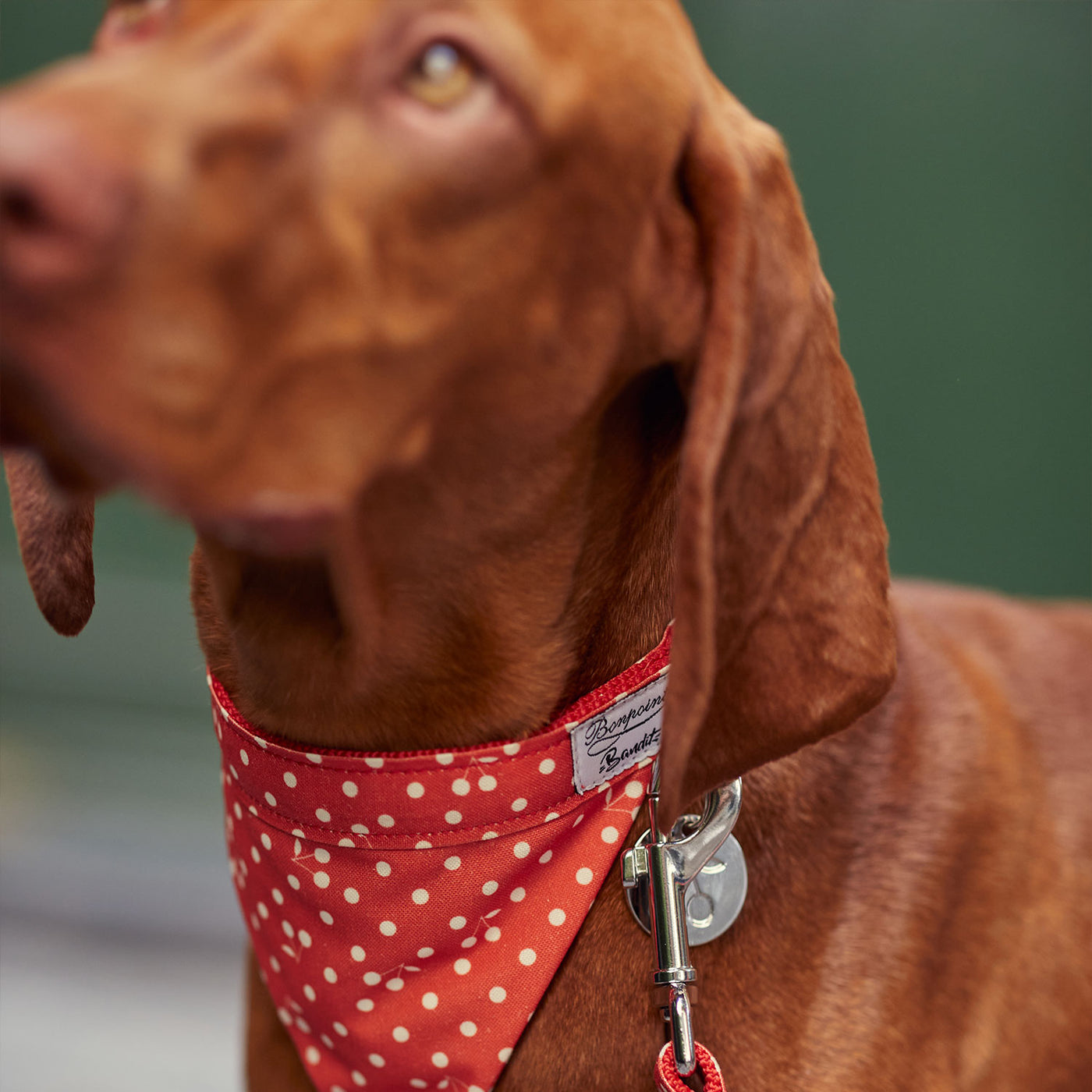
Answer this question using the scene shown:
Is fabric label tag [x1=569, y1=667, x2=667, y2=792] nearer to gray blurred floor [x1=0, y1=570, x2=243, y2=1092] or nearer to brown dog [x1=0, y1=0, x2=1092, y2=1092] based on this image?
brown dog [x1=0, y1=0, x2=1092, y2=1092]

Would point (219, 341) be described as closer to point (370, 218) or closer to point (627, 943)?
point (370, 218)

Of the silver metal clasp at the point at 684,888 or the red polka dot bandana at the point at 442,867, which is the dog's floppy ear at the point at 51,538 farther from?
the silver metal clasp at the point at 684,888

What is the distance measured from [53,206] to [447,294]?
26 cm

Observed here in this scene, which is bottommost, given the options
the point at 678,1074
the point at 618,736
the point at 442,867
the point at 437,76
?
the point at 678,1074

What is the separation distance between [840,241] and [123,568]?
6.23 feet

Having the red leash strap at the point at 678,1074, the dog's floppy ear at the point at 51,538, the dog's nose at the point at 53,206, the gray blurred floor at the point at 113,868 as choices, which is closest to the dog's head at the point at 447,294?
the dog's nose at the point at 53,206

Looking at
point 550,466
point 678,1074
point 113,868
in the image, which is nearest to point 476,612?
point 550,466

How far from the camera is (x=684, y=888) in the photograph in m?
1.09

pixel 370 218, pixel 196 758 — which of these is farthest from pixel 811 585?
pixel 196 758

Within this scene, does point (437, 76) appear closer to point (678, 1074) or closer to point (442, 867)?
point (442, 867)

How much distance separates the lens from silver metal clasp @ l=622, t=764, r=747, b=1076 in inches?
42.1

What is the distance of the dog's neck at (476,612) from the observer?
3.39 ft

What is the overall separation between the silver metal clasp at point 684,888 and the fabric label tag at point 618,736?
0.12 ft

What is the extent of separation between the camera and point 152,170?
2.26ft
